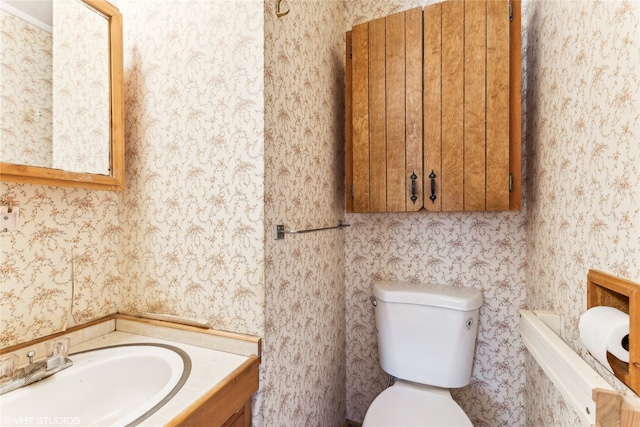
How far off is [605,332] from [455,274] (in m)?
0.85

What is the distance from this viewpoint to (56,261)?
3.04ft

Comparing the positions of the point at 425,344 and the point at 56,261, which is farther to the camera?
the point at 425,344

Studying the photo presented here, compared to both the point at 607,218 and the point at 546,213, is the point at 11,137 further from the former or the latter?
the point at 546,213

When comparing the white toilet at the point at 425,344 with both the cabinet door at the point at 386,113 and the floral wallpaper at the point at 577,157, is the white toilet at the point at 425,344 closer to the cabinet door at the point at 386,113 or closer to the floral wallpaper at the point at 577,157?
the floral wallpaper at the point at 577,157

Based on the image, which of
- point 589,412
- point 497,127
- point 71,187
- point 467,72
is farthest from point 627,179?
point 71,187

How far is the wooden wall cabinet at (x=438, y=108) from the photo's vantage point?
108cm

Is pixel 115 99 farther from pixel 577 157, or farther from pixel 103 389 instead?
pixel 577 157

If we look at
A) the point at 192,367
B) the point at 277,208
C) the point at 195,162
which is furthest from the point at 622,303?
the point at 195,162

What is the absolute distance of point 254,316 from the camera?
909 mm

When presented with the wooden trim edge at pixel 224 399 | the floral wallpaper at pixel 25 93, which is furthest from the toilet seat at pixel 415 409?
the floral wallpaper at pixel 25 93

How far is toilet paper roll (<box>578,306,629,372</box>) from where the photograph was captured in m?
0.55

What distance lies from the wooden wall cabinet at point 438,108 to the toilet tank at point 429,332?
0.39 meters

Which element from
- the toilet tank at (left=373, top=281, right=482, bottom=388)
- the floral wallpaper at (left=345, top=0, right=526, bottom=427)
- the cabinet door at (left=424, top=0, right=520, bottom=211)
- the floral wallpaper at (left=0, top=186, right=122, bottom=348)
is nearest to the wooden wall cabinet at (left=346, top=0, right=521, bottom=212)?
the cabinet door at (left=424, top=0, right=520, bottom=211)

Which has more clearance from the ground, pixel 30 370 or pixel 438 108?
pixel 438 108
